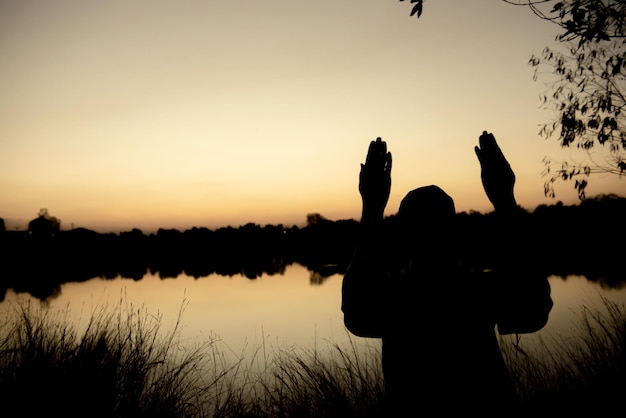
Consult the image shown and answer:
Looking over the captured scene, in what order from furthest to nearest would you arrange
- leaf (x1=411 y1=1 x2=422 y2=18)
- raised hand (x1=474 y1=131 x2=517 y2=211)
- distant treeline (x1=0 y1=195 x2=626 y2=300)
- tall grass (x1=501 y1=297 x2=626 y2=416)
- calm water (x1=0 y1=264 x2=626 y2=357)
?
distant treeline (x1=0 y1=195 x2=626 y2=300)
calm water (x1=0 y1=264 x2=626 y2=357)
tall grass (x1=501 y1=297 x2=626 y2=416)
leaf (x1=411 y1=1 x2=422 y2=18)
raised hand (x1=474 y1=131 x2=517 y2=211)

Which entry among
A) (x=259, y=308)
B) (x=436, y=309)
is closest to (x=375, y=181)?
(x=436, y=309)

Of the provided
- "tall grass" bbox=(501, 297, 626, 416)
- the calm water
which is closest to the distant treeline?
the calm water

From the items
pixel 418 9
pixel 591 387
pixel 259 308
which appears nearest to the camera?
pixel 418 9

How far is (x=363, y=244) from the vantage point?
53.9 inches

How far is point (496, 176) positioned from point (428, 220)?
37 centimetres

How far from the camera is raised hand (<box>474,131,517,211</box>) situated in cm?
153

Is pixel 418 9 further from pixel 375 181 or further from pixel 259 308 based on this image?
pixel 259 308

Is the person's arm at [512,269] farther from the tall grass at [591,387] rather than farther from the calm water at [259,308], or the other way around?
the calm water at [259,308]

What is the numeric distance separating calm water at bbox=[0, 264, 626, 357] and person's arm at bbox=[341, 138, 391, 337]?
361 inches

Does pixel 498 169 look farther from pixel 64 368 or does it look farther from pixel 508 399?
pixel 64 368

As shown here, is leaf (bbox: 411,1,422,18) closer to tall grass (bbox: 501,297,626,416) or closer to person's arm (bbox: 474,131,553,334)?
person's arm (bbox: 474,131,553,334)

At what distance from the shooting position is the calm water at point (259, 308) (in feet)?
51.7

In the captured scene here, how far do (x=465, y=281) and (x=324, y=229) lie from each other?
89.6 metres

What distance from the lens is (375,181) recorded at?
4.75ft
